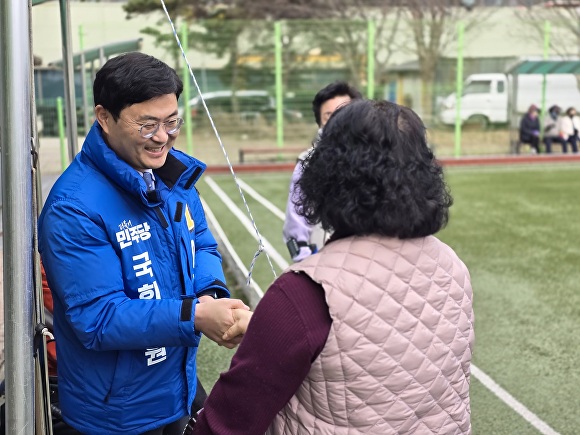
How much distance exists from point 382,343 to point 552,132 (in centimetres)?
Answer: 1976

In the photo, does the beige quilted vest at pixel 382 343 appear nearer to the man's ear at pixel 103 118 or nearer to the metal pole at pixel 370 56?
the man's ear at pixel 103 118

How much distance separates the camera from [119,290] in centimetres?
193

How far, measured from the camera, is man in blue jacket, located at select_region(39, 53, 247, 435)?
1878 mm

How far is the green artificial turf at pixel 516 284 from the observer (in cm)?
445

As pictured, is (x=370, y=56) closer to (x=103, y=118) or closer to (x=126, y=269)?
(x=103, y=118)

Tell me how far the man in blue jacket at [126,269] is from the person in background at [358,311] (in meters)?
0.32

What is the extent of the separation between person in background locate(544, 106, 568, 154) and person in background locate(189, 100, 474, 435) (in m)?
19.4

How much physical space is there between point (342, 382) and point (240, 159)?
16996mm

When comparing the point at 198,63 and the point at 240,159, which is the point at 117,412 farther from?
the point at 198,63

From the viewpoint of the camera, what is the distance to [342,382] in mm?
1591

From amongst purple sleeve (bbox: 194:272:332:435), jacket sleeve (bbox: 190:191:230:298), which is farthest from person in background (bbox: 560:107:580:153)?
purple sleeve (bbox: 194:272:332:435)

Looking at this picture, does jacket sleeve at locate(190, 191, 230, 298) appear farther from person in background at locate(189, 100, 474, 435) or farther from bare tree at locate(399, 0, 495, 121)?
bare tree at locate(399, 0, 495, 121)

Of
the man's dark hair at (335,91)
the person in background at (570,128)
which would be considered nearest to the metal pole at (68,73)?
the man's dark hair at (335,91)

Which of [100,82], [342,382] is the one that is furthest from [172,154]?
[342,382]
